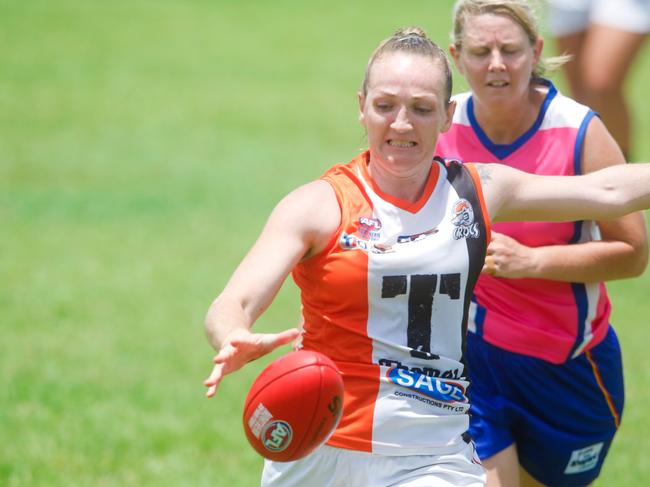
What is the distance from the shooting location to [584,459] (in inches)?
187

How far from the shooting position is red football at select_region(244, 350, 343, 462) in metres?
3.23

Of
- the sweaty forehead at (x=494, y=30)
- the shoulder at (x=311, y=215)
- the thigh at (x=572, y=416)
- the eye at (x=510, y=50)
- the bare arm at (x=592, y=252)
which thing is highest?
the sweaty forehead at (x=494, y=30)

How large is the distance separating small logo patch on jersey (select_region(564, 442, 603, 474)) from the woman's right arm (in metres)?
1.72

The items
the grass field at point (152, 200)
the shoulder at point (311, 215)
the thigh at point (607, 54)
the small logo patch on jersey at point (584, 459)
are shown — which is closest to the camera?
the shoulder at point (311, 215)

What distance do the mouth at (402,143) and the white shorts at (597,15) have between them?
3996 mm

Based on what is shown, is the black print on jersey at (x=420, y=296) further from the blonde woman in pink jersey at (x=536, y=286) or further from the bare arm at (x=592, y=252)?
the blonde woman in pink jersey at (x=536, y=286)

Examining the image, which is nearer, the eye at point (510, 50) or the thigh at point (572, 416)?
the eye at point (510, 50)

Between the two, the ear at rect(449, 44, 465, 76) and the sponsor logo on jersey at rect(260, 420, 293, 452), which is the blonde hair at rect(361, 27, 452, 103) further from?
the sponsor logo on jersey at rect(260, 420, 293, 452)

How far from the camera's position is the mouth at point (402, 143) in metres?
3.63

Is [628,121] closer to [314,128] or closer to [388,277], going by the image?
[388,277]

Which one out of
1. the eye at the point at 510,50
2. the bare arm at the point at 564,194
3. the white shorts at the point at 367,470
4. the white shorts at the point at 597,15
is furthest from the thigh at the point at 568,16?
the white shorts at the point at 367,470

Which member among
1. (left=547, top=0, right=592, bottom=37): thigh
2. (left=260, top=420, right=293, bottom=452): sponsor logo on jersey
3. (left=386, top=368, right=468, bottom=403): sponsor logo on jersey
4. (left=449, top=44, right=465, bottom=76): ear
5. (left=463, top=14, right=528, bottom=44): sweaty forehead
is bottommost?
(left=386, top=368, right=468, bottom=403): sponsor logo on jersey

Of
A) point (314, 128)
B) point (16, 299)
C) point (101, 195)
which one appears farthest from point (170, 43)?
A: point (16, 299)

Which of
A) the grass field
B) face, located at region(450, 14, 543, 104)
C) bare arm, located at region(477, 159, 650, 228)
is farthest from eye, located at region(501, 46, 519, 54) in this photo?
the grass field
